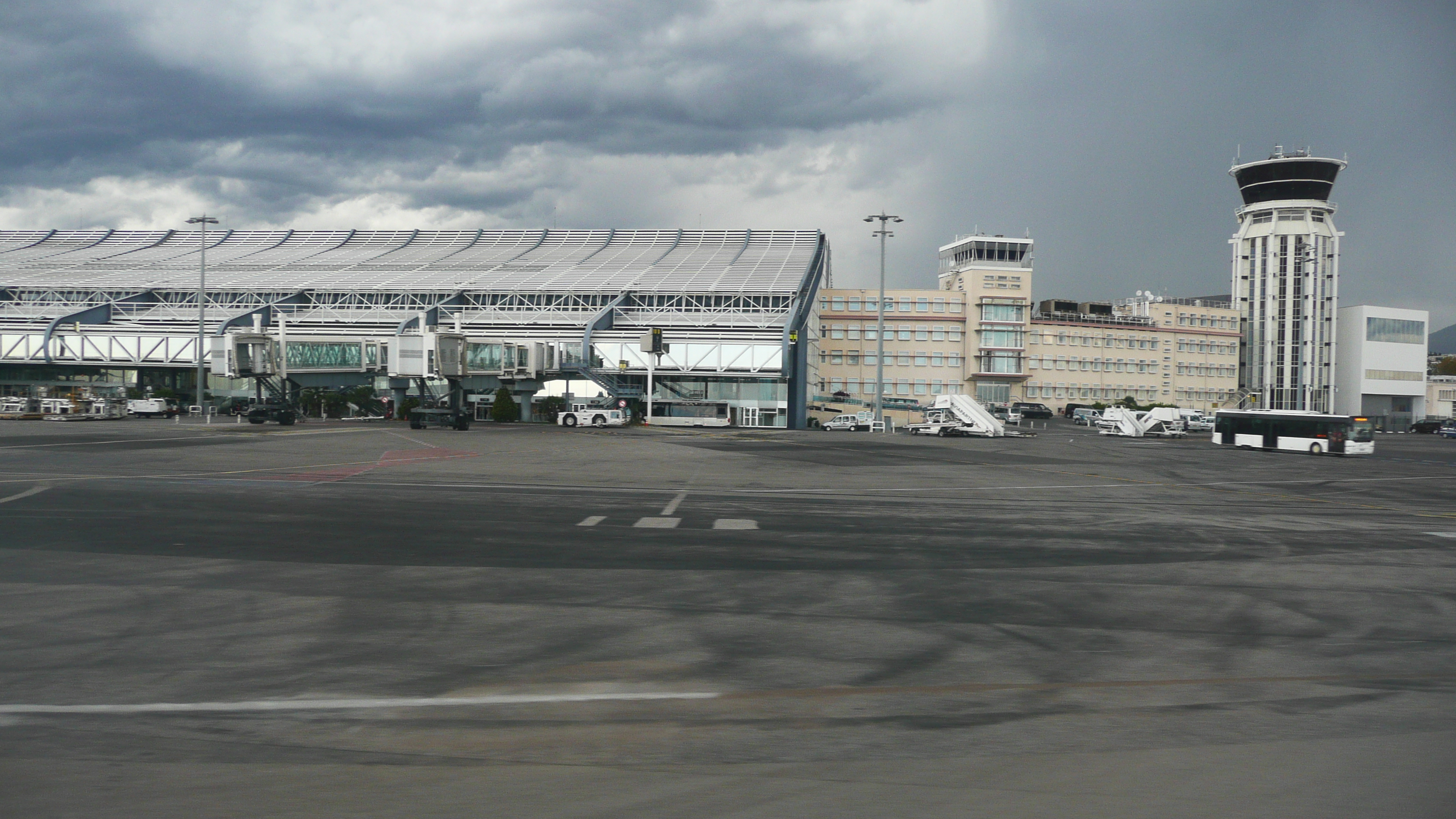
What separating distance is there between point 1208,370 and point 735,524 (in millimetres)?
136551

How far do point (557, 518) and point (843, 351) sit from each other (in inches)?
4128

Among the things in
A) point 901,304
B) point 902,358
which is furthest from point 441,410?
point 901,304

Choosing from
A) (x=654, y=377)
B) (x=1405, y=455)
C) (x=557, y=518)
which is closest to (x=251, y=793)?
(x=557, y=518)

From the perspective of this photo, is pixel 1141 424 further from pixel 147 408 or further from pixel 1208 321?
pixel 147 408

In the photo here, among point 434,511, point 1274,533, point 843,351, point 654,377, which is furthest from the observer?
point 843,351

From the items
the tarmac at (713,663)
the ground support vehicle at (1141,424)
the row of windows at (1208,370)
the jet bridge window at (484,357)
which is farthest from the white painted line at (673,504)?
the row of windows at (1208,370)

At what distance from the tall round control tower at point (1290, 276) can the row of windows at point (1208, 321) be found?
359 centimetres

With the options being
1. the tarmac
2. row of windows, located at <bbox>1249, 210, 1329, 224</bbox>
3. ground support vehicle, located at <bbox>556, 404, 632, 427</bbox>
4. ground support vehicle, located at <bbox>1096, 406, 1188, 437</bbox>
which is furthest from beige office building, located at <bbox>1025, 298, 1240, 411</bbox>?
the tarmac

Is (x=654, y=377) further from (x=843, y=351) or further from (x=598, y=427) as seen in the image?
(x=843, y=351)

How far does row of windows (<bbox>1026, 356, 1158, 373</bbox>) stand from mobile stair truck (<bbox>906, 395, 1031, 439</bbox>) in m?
55.4

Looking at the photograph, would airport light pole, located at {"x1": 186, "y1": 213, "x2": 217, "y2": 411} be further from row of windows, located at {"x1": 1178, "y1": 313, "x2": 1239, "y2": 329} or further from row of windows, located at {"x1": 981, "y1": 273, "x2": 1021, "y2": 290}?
row of windows, located at {"x1": 1178, "y1": 313, "x2": 1239, "y2": 329}

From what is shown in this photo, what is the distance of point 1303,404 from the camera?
428 feet

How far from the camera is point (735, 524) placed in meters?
16.2

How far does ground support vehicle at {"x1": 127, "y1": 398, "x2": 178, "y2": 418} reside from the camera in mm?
75875
